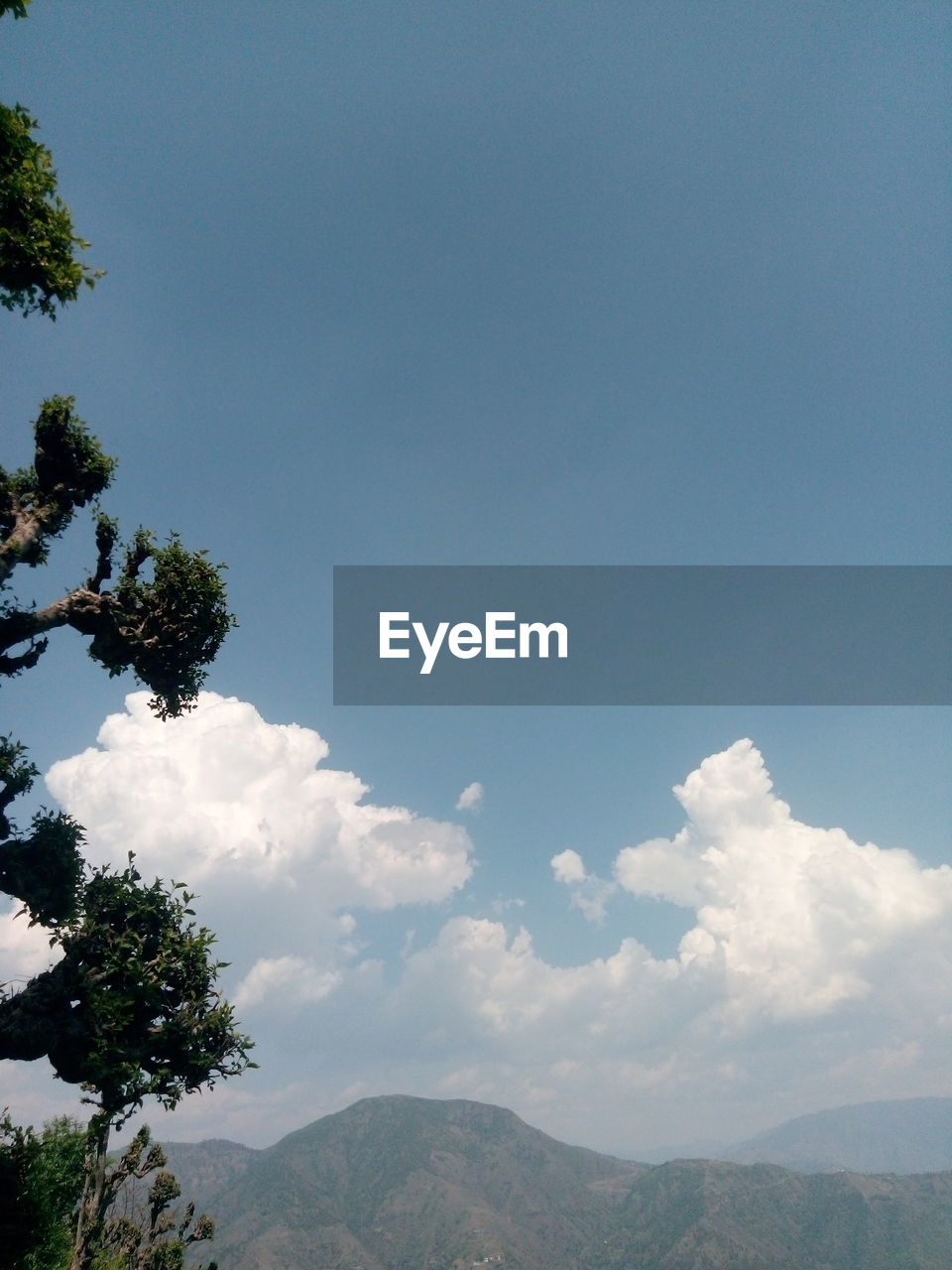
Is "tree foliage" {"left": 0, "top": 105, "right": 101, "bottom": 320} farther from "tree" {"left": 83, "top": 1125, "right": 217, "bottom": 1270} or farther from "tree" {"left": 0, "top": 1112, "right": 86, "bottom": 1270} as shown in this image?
"tree" {"left": 83, "top": 1125, "right": 217, "bottom": 1270}

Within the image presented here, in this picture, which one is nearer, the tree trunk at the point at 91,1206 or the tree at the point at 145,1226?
the tree trunk at the point at 91,1206

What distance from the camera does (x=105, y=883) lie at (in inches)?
894

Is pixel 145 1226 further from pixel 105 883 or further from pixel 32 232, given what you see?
pixel 32 232

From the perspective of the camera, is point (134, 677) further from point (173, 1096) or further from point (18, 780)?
point (173, 1096)

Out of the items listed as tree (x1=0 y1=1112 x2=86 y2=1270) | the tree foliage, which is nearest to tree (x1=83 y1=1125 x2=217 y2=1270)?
tree (x1=0 y1=1112 x2=86 y2=1270)

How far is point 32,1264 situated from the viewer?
2855 cm

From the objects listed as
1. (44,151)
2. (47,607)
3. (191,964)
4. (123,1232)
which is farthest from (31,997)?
(123,1232)

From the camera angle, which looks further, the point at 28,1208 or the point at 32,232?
the point at 28,1208

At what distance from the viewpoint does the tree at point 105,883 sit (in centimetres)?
2053

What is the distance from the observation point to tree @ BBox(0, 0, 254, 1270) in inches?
808

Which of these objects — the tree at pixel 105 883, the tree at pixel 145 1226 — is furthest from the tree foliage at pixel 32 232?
the tree at pixel 145 1226

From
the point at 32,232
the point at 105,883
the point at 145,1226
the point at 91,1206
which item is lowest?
the point at 145,1226

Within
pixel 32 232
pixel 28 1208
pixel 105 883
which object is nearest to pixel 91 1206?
pixel 28 1208

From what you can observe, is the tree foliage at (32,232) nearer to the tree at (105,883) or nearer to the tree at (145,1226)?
the tree at (105,883)
